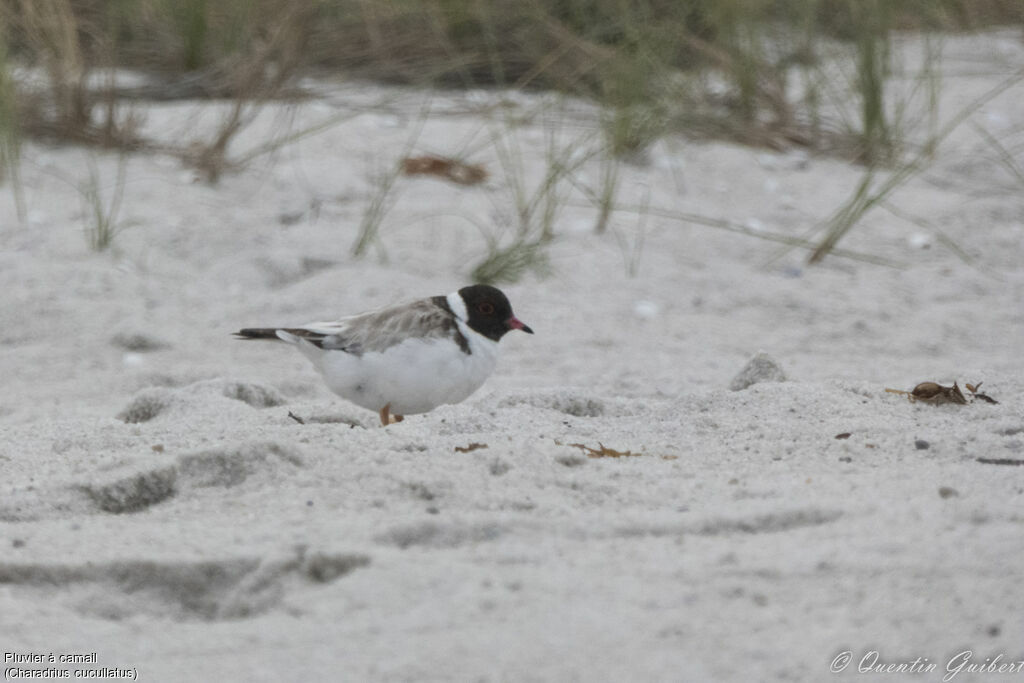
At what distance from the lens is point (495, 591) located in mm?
2189

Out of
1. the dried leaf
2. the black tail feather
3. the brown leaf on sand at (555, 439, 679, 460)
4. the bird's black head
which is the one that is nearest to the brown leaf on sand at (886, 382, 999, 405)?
the brown leaf on sand at (555, 439, 679, 460)

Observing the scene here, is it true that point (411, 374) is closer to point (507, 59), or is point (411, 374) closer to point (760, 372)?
point (760, 372)

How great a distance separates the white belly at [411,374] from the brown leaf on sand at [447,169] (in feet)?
8.75

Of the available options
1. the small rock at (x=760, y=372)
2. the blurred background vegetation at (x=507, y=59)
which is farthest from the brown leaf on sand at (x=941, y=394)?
the blurred background vegetation at (x=507, y=59)

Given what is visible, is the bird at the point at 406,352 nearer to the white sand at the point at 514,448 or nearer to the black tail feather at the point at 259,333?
the black tail feather at the point at 259,333

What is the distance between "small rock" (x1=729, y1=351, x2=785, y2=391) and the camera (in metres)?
3.75

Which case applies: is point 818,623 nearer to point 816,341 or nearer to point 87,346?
point 816,341

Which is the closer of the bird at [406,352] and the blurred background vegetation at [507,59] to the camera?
the bird at [406,352]

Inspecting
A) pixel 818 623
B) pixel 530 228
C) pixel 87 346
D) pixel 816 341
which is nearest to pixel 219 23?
pixel 530 228

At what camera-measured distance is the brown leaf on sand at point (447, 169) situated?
250 inches

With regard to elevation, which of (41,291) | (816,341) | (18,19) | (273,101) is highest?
(18,19)

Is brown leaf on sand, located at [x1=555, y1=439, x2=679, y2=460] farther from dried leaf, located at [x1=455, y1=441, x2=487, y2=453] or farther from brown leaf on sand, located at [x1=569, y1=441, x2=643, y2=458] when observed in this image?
dried leaf, located at [x1=455, y1=441, x2=487, y2=453]

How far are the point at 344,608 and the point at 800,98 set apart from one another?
6278 mm

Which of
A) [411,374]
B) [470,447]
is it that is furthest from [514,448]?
[411,374]
